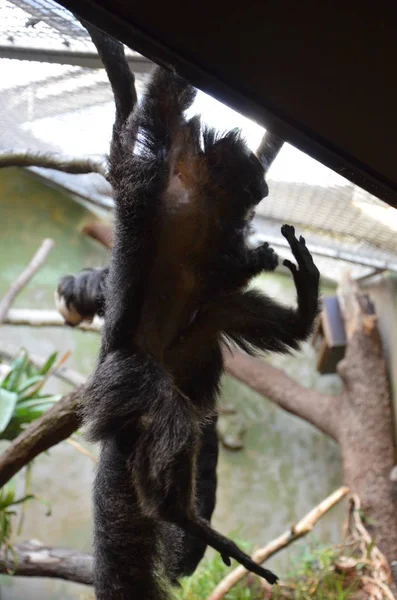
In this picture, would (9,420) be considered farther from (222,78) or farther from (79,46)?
Answer: (222,78)

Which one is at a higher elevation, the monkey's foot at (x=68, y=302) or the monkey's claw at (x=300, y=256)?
the monkey's claw at (x=300, y=256)

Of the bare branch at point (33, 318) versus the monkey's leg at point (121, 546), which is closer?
the monkey's leg at point (121, 546)

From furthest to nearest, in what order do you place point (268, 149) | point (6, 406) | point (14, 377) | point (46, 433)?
1. point (14, 377)
2. point (6, 406)
3. point (46, 433)
4. point (268, 149)

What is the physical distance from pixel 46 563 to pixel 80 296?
160cm

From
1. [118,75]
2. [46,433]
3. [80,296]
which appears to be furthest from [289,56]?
[80,296]

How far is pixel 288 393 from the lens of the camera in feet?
17.2

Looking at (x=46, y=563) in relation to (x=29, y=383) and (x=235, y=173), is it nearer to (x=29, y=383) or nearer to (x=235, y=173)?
(x=29, y=383)

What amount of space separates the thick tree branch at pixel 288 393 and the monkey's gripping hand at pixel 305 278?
297cm

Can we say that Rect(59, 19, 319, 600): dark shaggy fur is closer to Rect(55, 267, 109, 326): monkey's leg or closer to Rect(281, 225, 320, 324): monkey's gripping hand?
Rect(281, 225, 320, 324): monkey's gripping hand

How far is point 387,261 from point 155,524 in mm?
2487

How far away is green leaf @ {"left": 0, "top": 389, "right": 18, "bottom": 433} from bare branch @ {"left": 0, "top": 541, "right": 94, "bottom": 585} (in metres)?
0.76

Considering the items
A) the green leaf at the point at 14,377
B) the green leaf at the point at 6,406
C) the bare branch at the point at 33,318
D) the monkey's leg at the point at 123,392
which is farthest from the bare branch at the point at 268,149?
the bare branch at the point at 33,318

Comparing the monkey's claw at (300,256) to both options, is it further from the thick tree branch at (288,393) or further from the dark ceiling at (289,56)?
the thick tree branch at (288,393)

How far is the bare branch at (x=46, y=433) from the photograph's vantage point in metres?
2.65
